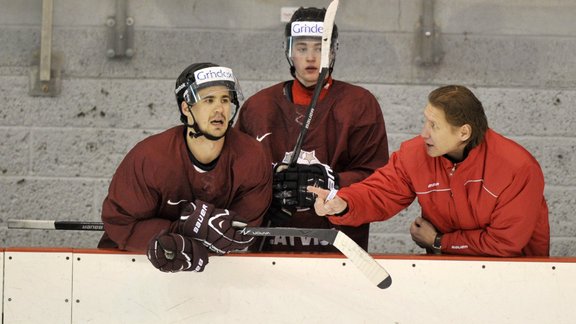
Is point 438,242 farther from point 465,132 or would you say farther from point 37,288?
point 37,288

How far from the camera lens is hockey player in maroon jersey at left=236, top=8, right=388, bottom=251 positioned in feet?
10.1

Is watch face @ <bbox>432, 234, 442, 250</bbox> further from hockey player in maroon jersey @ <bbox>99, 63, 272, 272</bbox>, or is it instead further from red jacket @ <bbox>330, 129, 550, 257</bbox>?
hockey player in maroon jersey @ <bbox>99, 63, 272, 272</bbox>

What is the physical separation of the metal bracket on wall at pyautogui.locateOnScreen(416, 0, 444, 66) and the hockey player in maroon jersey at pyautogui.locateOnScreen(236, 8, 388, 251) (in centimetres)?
112

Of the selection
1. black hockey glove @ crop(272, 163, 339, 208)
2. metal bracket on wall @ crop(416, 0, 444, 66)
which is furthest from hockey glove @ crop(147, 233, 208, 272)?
metal bracket on wall @ crop(416, 0, 444, 66)

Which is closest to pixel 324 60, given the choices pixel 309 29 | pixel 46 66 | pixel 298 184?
pixel 309 29

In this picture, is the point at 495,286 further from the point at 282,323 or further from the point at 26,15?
the point at 26,15

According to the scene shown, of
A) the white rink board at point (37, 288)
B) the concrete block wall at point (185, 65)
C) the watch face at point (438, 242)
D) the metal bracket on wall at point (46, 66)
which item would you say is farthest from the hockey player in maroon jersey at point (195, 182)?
the metal bracket on wall at point (46, 66)

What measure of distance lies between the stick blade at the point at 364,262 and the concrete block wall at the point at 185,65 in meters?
1.73

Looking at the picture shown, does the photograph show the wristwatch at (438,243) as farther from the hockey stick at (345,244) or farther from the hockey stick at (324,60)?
the hockey stick at (324,60)

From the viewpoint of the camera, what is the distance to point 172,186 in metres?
2.72

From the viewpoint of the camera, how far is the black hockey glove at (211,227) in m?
2.60

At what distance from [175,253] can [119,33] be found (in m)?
1.85

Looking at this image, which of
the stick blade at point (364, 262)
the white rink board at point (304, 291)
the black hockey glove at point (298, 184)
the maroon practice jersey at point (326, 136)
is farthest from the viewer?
the maroon practice jersey at point (326, 136)

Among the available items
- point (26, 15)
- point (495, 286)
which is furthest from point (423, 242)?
point (26, 15)
